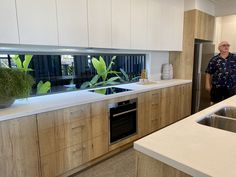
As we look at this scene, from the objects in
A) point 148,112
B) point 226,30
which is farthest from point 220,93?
point 226,30

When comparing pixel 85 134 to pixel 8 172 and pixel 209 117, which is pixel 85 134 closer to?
pixel 8 172

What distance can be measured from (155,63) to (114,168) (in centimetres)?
244

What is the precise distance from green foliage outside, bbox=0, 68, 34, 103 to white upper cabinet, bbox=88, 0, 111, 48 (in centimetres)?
97

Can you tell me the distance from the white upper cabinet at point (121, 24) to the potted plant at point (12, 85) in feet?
4.41

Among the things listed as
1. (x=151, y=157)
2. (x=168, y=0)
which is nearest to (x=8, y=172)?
(x=151, y=157)

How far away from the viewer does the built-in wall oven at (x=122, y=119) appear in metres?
2.40

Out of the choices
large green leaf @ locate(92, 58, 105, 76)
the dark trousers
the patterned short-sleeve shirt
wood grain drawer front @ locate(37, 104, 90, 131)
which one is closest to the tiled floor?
wood grain drawer front @ locate(37, 104, 90, 131)

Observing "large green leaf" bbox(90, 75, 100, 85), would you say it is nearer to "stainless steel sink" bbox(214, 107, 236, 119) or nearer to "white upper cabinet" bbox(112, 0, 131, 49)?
"white upper cabinet" bbox(112, 0, 131, 49)

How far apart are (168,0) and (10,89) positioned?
3.15m

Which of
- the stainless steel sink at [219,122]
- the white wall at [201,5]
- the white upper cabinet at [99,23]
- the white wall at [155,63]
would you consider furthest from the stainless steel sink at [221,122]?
the white wall at [201,5]

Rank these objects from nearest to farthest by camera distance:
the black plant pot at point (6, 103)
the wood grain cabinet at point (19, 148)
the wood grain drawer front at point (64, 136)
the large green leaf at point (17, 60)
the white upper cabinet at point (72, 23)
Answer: the wood grain cabinet at point (19, 148) < the black plant pot at point (6, 103) < the wood grain drawer front at point (64, 136) < the white upper cabinet at point (72, 23) < the large green leaf at point (17, 60)

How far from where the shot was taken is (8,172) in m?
1.58

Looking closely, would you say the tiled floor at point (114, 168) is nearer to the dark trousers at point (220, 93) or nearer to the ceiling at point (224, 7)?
the dark trousers at point (220, 93)

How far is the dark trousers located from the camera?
3138 mm
